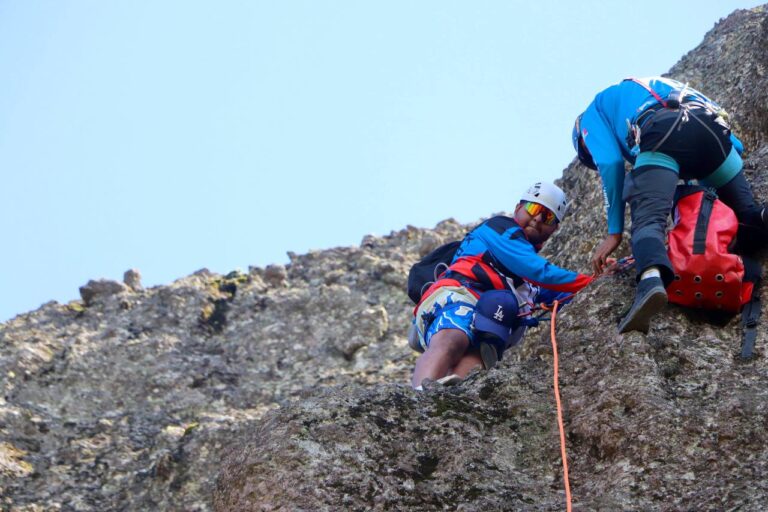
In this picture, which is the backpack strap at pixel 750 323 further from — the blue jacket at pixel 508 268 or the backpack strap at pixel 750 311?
the blue jacket at pixel 508 268

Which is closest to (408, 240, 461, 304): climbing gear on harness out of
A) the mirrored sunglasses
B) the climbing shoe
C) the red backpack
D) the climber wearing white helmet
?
the climber wearing white helmet

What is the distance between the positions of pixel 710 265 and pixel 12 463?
9.70 m

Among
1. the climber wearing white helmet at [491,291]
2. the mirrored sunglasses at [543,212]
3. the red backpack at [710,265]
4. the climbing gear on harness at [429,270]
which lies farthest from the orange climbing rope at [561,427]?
the climbing gear on harness at [429,270]

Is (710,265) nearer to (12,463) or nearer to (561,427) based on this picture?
(561,427)

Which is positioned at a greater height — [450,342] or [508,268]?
[508,268]

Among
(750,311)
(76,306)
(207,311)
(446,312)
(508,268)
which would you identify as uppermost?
(76,306)

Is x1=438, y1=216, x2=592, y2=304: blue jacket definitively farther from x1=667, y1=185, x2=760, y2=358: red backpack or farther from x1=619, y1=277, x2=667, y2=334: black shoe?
x1=619, y1=277, x2=667, y2=334: black shoe

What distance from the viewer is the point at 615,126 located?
34.5 ft

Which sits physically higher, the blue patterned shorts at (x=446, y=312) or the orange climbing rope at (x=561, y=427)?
the blue patterned shorts at (x=446, y=312)

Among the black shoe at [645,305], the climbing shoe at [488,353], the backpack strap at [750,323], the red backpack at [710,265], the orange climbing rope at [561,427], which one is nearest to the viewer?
the orange climbing rope at [561,427]

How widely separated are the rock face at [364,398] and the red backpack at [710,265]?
0.24 m

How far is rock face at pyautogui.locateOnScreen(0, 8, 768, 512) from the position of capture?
7914 millimetres

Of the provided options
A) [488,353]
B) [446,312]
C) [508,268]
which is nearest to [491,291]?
[508,268]

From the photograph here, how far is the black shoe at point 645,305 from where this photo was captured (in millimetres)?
8648
